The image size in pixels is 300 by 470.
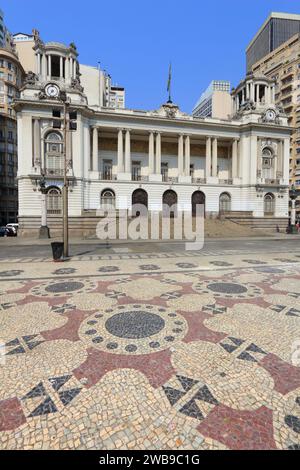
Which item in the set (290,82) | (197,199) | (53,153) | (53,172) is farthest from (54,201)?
(290,82)

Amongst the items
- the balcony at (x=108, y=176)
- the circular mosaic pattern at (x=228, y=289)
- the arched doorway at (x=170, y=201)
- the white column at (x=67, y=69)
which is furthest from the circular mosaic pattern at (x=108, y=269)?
the white column at (x=67, y=69)

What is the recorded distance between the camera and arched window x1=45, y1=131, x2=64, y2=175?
3040cm

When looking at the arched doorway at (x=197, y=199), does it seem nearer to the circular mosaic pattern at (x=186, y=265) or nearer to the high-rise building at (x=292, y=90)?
the circular mosaic pattern at (x=186, y=265)

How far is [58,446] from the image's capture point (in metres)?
2.24

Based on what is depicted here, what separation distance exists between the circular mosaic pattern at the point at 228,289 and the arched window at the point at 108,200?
26973 millimetres

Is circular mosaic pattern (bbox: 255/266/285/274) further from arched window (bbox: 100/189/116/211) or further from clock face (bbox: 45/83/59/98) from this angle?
clock face (bbox: 45/83/59/98)

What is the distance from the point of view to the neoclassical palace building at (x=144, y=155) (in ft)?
96.6

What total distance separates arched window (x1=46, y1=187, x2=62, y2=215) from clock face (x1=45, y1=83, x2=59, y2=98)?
36.2 feet

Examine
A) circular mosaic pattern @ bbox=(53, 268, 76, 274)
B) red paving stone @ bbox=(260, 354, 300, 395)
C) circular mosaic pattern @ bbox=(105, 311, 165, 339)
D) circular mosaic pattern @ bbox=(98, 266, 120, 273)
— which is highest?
circular mosaic pattern @ bbox=(53, 268, 76, 274)

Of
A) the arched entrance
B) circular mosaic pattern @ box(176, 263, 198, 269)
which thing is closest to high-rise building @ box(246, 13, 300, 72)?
the arched entrance

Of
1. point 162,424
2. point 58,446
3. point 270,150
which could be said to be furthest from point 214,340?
point 270,150

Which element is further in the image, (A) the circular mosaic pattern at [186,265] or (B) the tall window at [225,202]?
(B) the tall window at [225,202]

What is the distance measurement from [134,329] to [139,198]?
31123 millimetres

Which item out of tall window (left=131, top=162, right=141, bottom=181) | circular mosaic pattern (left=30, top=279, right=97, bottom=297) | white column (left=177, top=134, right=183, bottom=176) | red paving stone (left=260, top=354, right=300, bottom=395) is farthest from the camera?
tall window (left=131, top=162, right=141, bottom=181)
